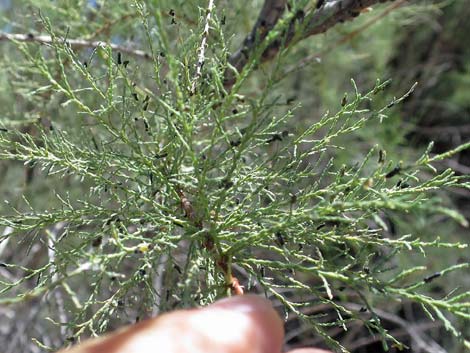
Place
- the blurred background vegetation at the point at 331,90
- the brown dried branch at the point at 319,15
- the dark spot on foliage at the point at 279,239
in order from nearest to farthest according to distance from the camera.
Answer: the dark spot on foliage at the point at 279,239 < the brown dried branch at the point at 319,15 < the blurred background vegetation at the point at 331,90

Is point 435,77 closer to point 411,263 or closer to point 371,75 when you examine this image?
point 371,75

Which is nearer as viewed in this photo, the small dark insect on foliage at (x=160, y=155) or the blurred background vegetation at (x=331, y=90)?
the small dark insect on foliage at (x=160, y=155)

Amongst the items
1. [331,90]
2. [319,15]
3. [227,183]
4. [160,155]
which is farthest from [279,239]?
[331,90]

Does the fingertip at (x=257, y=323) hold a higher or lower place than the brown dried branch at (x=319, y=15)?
lower

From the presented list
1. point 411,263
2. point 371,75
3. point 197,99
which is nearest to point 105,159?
point 197,99

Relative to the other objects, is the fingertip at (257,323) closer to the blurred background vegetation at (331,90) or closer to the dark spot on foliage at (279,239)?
the dark spot on foliage at (279,239)

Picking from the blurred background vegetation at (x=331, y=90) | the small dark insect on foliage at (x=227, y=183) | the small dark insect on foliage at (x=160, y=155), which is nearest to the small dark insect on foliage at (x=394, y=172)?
the blurred background vegetation at (x=331, y=90)
